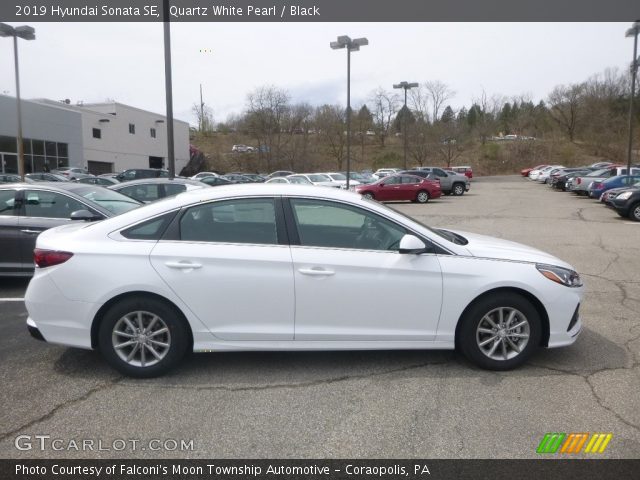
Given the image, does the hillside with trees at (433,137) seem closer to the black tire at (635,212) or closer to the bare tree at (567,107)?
the bare tree at (567,107)

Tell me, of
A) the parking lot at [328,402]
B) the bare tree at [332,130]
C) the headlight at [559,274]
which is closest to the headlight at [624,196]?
the parking lot at [328,402]

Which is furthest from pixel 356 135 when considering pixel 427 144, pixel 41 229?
pixel 41 229

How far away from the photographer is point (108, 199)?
7.93 meters

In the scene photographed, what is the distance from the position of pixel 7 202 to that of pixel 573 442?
7295 mm

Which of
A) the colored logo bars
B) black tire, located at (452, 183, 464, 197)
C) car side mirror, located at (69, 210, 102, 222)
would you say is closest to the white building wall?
black tire, located at (452, 183, 464, 197)

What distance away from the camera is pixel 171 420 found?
3.27m

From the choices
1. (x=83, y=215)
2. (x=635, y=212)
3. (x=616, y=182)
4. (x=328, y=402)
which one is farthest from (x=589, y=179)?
(x=328, y=402)

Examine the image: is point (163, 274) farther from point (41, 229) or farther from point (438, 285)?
point (41, 229)

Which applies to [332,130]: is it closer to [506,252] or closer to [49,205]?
[49,205]

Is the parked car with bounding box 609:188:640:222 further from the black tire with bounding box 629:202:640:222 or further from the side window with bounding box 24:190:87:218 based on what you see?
the side window with bounding box 24:190:87:218

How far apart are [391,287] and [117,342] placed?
2266 millimetres

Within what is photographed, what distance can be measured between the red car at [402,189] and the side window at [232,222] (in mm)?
20966

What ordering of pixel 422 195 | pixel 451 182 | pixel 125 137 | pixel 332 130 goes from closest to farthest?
pixel 422 195, pixel 451 182, pixel 125 137, pixel 332 130
